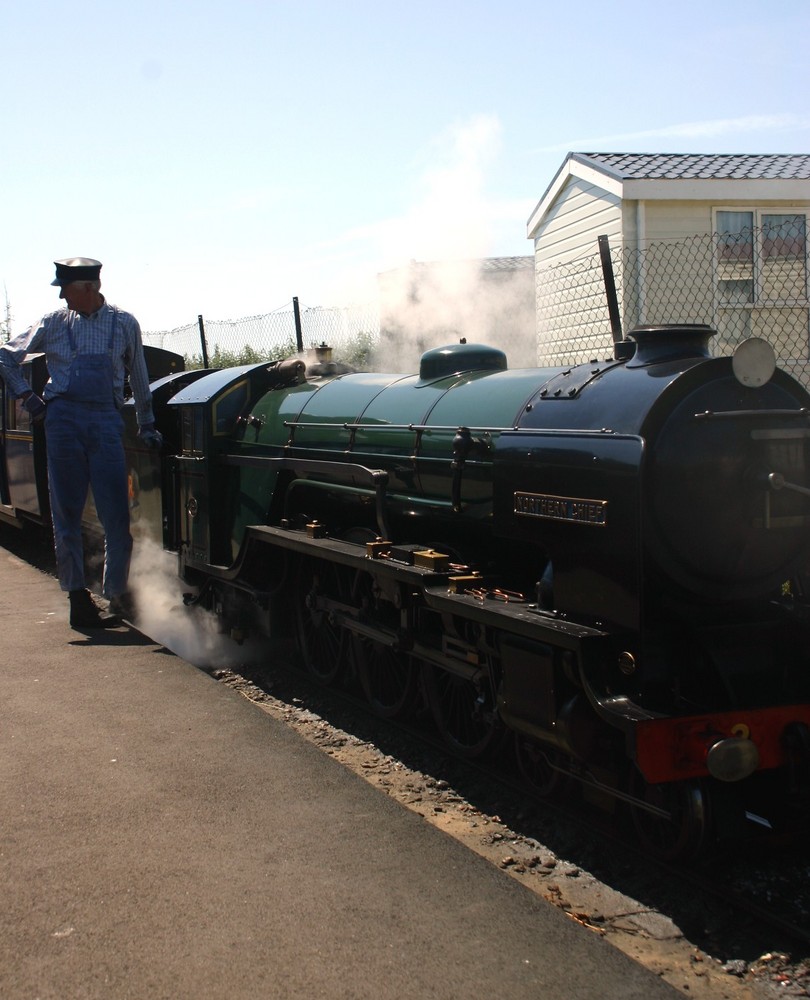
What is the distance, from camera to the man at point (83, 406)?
694cm

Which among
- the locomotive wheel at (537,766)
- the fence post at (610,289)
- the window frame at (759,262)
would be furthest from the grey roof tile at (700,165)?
the locomotive wheel at (537,766)

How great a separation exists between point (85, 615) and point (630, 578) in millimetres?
4501

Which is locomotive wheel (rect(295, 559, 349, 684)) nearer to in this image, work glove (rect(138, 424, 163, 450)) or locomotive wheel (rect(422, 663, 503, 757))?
locomotive wheel (rect(422, 663, 503, 757))

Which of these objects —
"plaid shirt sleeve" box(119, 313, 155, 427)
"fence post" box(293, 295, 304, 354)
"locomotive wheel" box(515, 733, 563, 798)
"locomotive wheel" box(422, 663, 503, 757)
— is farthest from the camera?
"fence post" box(293, 295, 304, 354)

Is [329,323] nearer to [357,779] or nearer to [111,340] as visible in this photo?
[111,340]

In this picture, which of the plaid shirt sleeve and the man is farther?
the plaid shirt sleeve

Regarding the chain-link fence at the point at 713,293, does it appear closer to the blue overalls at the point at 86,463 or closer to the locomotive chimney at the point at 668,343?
the blue overalls at the point at 86,463

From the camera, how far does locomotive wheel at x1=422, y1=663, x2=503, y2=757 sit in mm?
4621

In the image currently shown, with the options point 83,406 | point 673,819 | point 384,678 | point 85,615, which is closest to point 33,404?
point 83,406

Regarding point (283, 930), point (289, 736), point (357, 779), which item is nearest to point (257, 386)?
point (289, 736)

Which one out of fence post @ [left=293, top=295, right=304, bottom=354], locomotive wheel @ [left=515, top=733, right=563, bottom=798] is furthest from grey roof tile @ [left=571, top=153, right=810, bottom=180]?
locomotive wheel @ [left=515, top=733, right=563, bottom=798]

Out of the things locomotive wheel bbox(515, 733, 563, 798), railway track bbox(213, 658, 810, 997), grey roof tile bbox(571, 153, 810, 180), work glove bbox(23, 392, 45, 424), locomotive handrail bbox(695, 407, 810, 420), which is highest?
grey roof tile bbox(571, 153, 810, 180)

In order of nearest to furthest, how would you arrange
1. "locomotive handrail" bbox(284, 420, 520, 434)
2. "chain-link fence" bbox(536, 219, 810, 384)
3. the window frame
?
"locomotive handrail" bbox(284, 420, 520, 434) → "chain-link fence" bbox(536, 219, 810, 384) → the window frame

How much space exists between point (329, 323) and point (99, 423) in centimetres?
397
